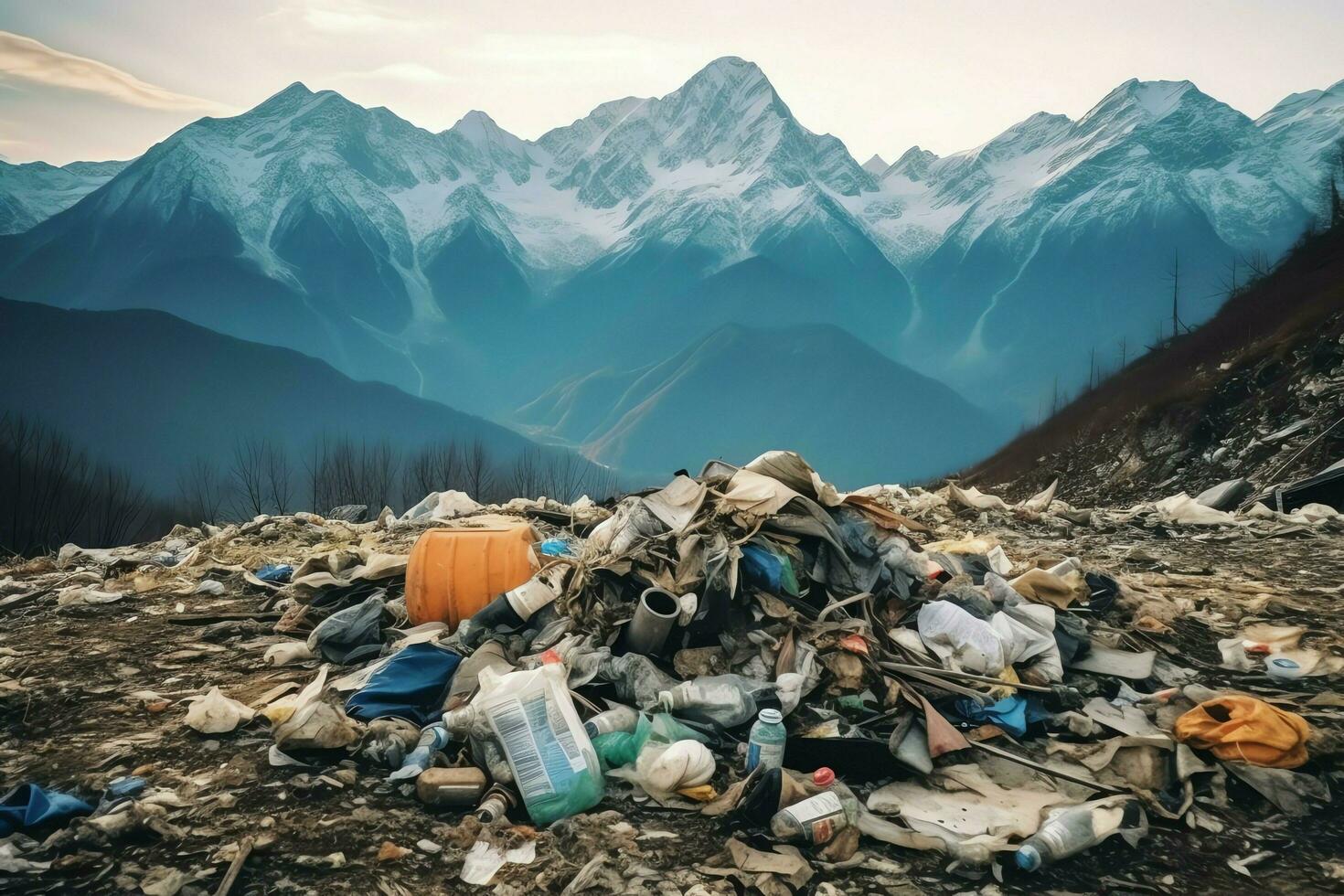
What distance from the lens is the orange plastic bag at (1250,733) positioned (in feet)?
10.4

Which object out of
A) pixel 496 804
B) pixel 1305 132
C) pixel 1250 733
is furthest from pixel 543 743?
pixel 1305 132

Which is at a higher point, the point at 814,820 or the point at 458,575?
the point at 458,575

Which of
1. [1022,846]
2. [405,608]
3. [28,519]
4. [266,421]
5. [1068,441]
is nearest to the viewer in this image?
[1022,846]

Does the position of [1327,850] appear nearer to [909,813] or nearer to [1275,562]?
[909,813]

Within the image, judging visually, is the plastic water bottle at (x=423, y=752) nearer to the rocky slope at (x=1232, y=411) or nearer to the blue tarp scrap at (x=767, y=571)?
the blue tarp scrap at (x=767, y=571)

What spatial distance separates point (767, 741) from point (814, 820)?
1.36 feet

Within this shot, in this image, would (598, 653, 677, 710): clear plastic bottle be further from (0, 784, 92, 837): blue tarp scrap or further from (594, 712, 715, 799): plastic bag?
(0, 784, 92, 837): blue tarp scrap

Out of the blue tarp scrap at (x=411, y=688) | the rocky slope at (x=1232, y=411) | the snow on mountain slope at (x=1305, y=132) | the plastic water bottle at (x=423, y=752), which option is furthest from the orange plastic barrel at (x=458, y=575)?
the snow on mountain slope at (x=1305, y=132)

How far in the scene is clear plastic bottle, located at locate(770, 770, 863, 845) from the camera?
273 cm

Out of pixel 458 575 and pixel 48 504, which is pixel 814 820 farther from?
pixel 48 504

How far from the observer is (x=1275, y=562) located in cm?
670

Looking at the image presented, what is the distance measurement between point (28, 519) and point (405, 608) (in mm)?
22560

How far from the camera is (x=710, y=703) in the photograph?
3465 mm

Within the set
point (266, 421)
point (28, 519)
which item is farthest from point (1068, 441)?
point (266, 421)
